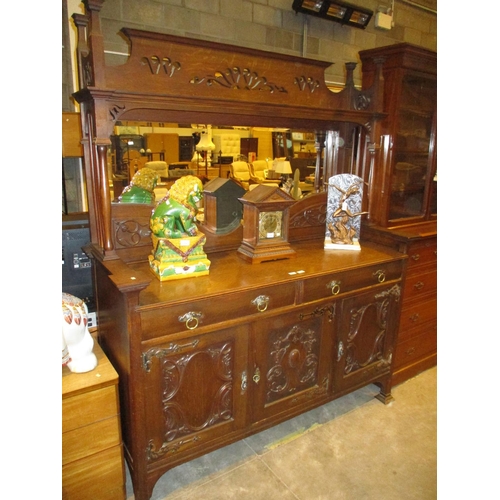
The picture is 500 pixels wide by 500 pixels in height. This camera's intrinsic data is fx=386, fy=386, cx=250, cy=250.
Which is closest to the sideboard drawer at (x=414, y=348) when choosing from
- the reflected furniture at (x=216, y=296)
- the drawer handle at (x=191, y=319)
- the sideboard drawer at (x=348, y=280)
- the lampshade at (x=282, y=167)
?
the reflected furniture at (x=216, y=296)

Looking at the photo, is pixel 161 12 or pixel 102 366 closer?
pixel 102 366

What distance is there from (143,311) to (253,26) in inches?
73.7

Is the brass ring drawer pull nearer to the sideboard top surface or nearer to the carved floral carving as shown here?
the sideboard top surface

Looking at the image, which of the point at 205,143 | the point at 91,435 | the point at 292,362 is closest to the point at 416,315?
the point at 292,362

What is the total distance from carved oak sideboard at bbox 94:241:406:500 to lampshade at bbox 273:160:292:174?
1.53 feet

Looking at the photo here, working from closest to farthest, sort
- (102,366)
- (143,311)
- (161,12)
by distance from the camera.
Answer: (143,311) → (102,366) → (161,12)

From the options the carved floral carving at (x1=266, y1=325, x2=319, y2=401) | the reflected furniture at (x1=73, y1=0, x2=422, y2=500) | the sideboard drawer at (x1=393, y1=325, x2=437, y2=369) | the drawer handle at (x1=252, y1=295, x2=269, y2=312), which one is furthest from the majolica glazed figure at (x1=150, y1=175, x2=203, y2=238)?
the sideboard drawer at (x1=393, y1=325, x2=437, y2=369)

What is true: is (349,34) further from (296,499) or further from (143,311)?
(296,499)

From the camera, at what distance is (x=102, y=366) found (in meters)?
1.45

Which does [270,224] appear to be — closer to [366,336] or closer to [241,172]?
[241,172]

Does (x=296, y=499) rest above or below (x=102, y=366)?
below

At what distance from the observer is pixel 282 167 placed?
2170 millimetres
